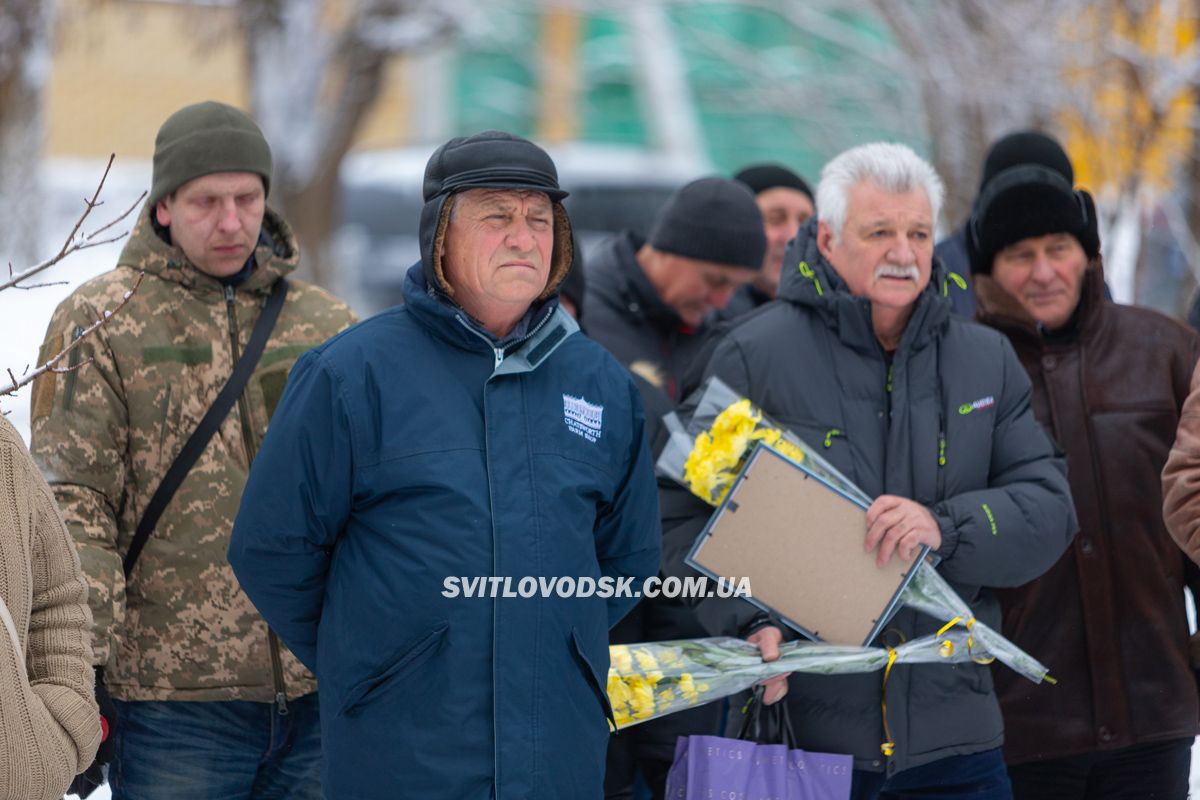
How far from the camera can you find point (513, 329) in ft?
10.8

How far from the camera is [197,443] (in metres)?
3.68

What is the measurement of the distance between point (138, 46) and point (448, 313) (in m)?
24.2

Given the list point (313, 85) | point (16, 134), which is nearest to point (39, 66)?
point (16, 134)

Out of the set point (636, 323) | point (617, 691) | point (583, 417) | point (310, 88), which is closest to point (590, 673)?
point (583, 417)

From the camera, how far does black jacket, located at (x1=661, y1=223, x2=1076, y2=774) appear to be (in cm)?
373

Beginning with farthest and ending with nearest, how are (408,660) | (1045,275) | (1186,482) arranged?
(1045,275) < (1186,482) < (408,660)

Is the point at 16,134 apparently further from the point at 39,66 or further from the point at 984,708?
the point at 984,708

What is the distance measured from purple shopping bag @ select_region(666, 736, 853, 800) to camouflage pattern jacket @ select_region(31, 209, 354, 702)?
92 cm

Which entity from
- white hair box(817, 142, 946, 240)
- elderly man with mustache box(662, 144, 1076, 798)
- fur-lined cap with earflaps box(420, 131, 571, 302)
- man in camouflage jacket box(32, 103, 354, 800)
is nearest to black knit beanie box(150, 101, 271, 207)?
man in camouflage jacket box(32, 103, 354, 800)

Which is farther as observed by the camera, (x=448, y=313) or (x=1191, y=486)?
(x=1191, y=486)

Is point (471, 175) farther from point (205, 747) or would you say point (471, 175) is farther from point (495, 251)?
point (205, 747)

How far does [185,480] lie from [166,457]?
2.7 inches

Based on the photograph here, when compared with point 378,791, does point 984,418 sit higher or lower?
higher

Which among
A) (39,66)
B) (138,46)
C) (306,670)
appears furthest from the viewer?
(138,46)
